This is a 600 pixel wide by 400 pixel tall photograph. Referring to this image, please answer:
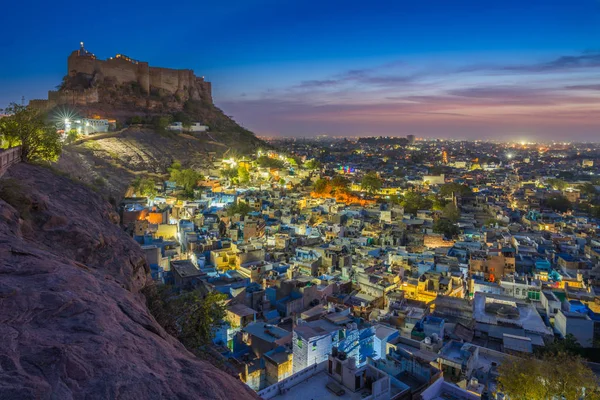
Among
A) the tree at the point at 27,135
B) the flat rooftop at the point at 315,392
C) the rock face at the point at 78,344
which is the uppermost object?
the tree at the point at 27,135

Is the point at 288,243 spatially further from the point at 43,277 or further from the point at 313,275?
the point at 43,277

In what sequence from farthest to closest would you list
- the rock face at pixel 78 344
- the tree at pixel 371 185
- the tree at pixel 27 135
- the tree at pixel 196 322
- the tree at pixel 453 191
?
the tree at pixel 371 185 < the tree at pixel 453 191 < the tree at pixel 27 135 < the tree at pixel 196 322 < the rock face at pixel 78 344

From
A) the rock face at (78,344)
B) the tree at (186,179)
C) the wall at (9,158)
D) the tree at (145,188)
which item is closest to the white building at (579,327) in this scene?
the rock face at (78,344)

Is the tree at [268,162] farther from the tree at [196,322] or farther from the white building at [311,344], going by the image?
the tree at [196,322]

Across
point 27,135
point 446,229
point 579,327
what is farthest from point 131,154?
A: point 579,327

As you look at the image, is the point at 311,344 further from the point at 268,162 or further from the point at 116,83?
the point at 116,83

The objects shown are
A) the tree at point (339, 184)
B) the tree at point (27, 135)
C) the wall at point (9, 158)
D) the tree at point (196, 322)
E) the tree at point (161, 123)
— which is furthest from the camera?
the tree at point (161, 123)
